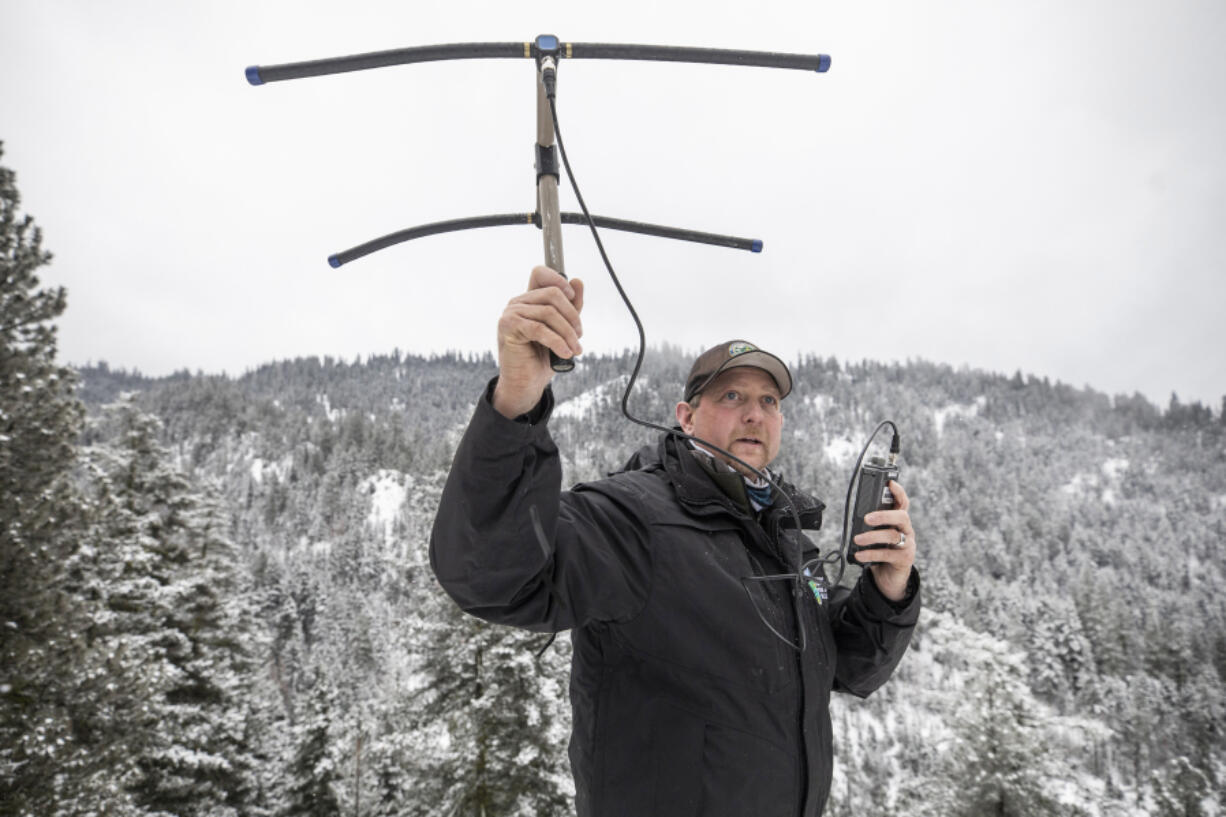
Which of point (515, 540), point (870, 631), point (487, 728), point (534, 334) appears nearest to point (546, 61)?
point (534, 334)

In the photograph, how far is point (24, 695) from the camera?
23.0ft

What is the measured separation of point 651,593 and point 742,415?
1255mm

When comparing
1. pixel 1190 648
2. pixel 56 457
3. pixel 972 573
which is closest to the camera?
pixel 56 457

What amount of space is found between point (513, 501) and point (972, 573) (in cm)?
9797

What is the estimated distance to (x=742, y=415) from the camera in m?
3.15

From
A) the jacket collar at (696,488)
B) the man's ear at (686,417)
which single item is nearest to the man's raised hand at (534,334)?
the jacket collar at (696,488)

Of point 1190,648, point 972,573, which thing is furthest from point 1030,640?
point 972,573

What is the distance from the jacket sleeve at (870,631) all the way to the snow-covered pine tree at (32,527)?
8606mm

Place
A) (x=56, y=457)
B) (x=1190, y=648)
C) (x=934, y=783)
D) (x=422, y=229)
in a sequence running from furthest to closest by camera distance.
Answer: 1. (x=1190, y=648)
2. (x=934, y=783)
3. (x=56, y=457)
4. (x=422, y=229)

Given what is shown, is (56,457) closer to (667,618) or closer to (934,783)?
(667,618)

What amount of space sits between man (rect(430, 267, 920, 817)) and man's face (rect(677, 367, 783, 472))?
284 millimetres

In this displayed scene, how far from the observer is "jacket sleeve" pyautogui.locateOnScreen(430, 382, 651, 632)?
1790 mm

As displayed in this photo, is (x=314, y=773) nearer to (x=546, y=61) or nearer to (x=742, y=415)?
(x=742, y=415)

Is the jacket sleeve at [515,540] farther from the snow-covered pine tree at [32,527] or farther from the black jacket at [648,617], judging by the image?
the snow-covered pine tree at [32,527]
